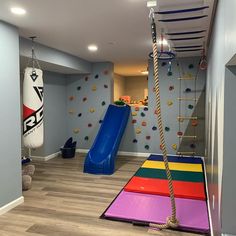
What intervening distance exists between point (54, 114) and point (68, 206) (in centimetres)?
334

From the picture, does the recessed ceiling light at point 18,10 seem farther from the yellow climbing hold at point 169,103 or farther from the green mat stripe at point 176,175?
the yellow climbing hold at point 169,103

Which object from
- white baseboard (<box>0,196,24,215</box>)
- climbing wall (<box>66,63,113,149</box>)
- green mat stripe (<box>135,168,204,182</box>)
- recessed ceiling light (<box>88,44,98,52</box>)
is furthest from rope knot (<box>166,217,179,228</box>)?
climbing wall (<box>66,63,113,149</box>)

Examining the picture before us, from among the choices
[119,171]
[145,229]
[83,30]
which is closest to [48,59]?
[83,30]

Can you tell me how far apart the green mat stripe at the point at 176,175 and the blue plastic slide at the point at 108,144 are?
2.15 feet

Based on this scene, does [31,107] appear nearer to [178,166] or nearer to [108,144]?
[108,144]


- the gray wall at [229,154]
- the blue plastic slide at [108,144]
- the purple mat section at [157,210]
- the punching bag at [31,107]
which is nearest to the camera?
the gray wall at [229,154]

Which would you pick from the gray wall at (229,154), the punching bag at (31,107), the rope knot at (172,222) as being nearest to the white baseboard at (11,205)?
the punching bag at (31,107)

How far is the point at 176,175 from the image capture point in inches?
176

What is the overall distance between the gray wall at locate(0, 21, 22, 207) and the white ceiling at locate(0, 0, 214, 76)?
0.87 ft

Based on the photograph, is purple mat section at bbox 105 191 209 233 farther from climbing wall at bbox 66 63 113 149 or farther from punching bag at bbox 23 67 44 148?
climbing wall at bbox 66 63 113 149

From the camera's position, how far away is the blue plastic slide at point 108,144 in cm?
481

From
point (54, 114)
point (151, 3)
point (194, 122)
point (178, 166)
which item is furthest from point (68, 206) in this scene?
point (194, 122)

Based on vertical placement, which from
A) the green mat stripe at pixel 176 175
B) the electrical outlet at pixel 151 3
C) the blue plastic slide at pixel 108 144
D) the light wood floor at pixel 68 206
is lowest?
the light wood floor at pixel 68 206

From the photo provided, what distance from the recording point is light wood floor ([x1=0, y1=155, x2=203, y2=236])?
2.70 meters
